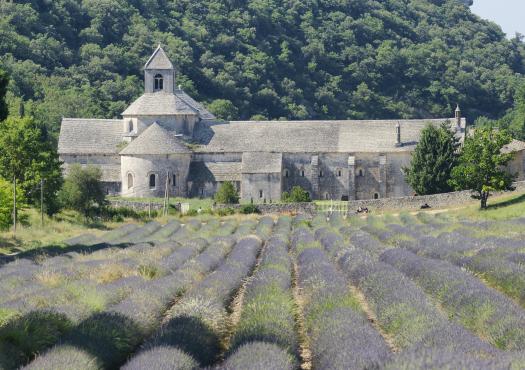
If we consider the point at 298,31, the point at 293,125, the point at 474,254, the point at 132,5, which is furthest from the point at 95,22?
the point at 474,254

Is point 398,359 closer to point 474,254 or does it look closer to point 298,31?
point 474,254

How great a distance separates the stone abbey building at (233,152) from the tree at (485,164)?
1539 cm

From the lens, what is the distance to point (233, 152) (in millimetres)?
75062

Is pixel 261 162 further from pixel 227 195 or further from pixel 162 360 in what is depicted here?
pixel 162 360

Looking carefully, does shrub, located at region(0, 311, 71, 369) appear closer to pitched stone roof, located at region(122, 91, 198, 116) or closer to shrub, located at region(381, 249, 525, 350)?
shrub, located at region(381, 249, 525, 350)

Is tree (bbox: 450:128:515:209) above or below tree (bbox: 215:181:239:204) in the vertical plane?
above

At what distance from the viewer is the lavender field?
38.7 ft

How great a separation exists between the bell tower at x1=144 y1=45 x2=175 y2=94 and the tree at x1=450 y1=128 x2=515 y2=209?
97.9 feet

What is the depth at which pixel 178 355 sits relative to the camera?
1185 cm

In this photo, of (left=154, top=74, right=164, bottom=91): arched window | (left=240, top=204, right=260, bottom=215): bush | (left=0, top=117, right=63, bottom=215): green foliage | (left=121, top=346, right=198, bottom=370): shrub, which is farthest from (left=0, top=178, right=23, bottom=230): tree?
(left=154, top=74, right=164, bottom=91): arched window

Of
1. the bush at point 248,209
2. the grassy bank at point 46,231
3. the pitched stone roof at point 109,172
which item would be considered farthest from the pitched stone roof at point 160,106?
the grassy bank at point 46,231

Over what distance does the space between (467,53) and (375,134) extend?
102m

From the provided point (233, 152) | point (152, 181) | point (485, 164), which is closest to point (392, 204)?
point (485, 164)

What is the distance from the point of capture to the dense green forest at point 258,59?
122m
